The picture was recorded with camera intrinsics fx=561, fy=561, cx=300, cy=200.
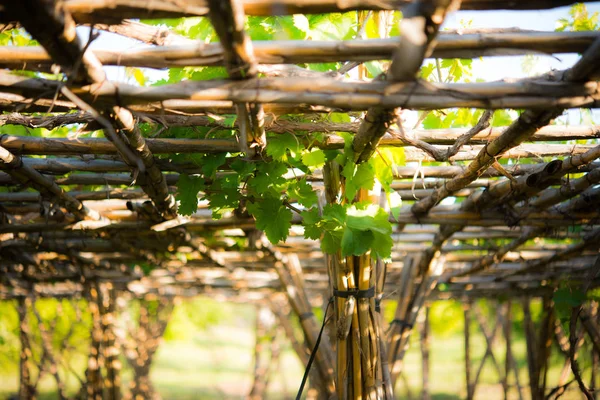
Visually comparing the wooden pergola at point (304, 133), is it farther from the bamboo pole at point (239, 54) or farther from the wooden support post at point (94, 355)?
the wooden support post at point (94, 355)

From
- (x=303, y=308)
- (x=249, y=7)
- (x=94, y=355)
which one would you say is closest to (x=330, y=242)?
(x=249, y=7)

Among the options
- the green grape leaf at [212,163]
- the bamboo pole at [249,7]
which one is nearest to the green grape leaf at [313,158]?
the green grape leaf at [212,163]

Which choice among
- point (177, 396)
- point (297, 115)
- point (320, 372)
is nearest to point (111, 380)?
point (320, 372)

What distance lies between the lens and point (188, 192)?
82.5 inches

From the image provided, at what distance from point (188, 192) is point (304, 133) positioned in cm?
57

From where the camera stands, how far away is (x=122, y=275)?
5.87m

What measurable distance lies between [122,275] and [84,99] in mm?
4836

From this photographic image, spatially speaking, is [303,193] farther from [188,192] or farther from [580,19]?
[580,19]

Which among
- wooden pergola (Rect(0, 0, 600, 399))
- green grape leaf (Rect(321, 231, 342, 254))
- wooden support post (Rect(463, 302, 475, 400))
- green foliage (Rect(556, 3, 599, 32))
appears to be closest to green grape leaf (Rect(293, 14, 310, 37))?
wooden pergola (Rect(0, 0, 600, 399))

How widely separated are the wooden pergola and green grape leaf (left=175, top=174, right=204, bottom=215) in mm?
35

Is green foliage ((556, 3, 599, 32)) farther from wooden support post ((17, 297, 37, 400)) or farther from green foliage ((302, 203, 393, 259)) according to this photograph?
wooden support post ((17, 297, 37, 400))

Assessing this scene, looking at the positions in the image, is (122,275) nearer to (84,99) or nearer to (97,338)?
(97,338)

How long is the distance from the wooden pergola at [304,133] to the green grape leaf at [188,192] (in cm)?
4

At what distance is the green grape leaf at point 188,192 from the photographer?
208cm
